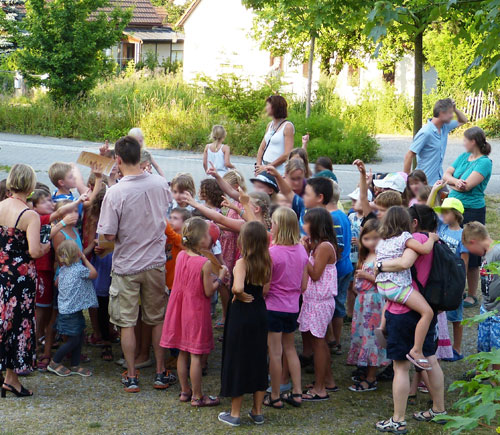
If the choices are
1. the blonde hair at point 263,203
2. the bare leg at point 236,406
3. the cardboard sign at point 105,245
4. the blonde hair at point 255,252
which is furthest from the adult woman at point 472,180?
the bare leg at point 236,406

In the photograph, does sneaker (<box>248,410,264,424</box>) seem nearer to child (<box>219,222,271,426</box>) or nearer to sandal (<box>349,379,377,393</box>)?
child (<box>219,222,271,426</box>)

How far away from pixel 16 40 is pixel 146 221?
20.2m

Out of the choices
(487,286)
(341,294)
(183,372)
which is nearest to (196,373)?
(183,372)

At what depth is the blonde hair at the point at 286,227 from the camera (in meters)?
5.27

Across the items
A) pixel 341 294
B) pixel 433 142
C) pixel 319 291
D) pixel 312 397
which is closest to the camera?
pixel 312 397

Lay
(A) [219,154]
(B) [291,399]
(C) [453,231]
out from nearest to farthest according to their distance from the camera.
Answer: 1. (B) [291,399]
2. (C) [453,231]
3. (A) [219,154]

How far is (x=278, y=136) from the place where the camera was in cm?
877

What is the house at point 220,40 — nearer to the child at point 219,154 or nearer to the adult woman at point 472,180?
the child at point 219,154

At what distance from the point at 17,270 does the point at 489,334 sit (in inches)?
145

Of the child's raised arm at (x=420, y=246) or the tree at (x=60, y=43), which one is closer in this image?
the child's raised arm at (x=420, y=246)

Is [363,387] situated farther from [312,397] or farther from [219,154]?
[219,154]

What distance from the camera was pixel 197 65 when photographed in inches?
1686

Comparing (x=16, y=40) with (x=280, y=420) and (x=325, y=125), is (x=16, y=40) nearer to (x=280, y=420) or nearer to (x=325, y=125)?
(x=325, y=125)

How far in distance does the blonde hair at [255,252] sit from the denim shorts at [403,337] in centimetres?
98
